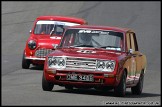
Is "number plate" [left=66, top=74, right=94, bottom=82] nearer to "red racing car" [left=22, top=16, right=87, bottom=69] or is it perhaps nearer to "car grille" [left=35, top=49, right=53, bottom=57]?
"red racing car" [left=22, top=16, right=87, bottom=69]

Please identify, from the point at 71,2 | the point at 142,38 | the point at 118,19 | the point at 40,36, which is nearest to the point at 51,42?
the point at 40,36

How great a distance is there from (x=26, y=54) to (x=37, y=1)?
56.7 feet

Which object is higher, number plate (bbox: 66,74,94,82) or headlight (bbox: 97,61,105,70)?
headlight (bbox: 97,61,105,70)

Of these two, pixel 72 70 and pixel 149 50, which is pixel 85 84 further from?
pixel 149 50

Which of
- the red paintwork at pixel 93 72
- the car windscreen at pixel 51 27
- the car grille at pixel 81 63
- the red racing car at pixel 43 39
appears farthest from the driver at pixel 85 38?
the car windscreen at pixel 51 27

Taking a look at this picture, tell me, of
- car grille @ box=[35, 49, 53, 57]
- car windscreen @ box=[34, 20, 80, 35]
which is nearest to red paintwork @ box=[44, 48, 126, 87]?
car grille @ box=[35, 49, 53, 57]

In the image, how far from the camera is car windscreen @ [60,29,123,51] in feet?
48.9

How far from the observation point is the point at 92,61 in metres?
13.9

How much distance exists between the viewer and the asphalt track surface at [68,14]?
1284 centimetres

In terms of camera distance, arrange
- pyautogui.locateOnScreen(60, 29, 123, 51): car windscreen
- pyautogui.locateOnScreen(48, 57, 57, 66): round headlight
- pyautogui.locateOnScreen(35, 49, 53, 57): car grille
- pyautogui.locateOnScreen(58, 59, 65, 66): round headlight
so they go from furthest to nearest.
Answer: pyautogui.locateOnScreen(35, 49, 53, 57): car grille < pyautogui.locateOnScreen(60, 29, 123, 51): car windscreen < pyautogui.locateOnScreen(48, 57, 57, 66): round headlight < pyautogui.locateOnScreen(58, 59, 65, 66): round headlight

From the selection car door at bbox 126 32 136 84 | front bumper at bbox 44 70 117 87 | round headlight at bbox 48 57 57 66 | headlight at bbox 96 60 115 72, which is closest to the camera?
front bumper at bbox 44 70 117 87

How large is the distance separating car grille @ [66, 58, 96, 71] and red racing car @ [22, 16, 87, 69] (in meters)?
6.48

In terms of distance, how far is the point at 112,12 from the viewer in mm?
36219

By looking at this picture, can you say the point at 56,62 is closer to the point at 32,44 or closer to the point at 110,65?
the point at 110,65
